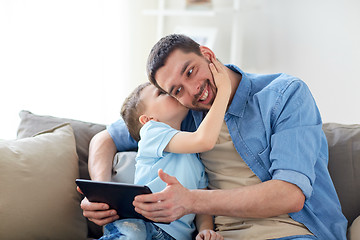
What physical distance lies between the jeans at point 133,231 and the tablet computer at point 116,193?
0.03 meters

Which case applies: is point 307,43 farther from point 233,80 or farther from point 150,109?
point 150,109

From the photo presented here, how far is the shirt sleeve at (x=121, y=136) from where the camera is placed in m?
1.98

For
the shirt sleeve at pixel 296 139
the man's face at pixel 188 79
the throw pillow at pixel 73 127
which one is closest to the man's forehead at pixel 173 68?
the man's face at pixel 188 79

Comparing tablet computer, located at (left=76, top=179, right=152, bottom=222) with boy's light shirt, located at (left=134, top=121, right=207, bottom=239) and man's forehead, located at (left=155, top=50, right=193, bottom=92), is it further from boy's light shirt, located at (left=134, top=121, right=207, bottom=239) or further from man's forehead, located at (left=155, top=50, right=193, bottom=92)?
man's forehead, located at (left=155, top=50, right=193, bottom=92)

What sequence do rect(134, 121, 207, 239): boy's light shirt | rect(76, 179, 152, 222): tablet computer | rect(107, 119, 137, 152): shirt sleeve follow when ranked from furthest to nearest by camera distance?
1. rect(107, 119, 137, 152): shirt sleeve
2. rect(134, 121, 207, 239): boy's light shirt
3. rect(76, 179, 152, 222): tablet computer

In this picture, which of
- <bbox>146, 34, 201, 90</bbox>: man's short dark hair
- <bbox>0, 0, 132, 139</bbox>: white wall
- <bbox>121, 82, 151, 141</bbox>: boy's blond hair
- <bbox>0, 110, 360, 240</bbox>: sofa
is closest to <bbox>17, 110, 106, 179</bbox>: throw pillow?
<bbox>0, 110, 360, 240</bbox>: sofa

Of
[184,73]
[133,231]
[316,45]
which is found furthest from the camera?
[316,45]

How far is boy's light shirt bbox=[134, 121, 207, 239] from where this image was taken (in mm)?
1606

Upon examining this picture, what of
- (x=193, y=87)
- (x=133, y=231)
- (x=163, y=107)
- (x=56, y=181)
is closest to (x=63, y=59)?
(x=56, y=181)

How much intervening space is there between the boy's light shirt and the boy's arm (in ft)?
0.14

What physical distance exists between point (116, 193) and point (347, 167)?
3.03 ft

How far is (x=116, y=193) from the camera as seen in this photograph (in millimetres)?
1439

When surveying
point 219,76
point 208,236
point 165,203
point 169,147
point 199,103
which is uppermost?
point 219,76

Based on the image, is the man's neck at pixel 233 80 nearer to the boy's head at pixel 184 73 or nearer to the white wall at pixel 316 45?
the boy's head at pixel 184 73
